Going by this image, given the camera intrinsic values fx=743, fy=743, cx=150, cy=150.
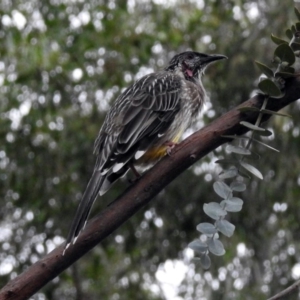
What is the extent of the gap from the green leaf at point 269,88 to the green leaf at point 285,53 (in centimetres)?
8

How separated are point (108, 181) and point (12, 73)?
13.7 feet

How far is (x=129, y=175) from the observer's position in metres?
6.23

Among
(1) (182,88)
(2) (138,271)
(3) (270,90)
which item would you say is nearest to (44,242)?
(2) (138,271)

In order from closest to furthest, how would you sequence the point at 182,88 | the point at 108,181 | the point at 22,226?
the point at 108,181 → the point at 182,88 → the point at 22,226

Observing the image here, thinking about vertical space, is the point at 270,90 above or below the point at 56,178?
→ above

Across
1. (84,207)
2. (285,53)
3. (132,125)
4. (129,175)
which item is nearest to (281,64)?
(285,53)

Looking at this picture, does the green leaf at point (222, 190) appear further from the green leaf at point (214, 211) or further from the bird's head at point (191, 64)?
the bird's head at point (191, 64)

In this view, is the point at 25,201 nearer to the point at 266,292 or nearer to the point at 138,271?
the point at 138,271

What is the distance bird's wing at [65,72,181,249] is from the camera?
313 cm

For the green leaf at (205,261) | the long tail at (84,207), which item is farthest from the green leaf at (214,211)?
the long tail at (84,207)

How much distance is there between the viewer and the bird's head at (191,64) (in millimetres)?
4332

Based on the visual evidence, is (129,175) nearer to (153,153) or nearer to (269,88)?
(153,153)

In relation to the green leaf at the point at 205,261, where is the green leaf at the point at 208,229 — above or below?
above

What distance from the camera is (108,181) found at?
3.21 m
